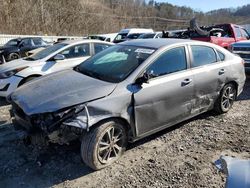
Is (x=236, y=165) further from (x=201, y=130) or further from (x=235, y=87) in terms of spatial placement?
(x=235, y=87)

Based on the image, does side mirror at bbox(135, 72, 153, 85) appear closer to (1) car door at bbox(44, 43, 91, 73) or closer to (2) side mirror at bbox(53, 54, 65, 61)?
(2) side mirror at bbox(53, 54, 65, 61)

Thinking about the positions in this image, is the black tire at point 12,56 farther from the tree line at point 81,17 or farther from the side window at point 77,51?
the tree line at point 81,17

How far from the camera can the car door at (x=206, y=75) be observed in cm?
488

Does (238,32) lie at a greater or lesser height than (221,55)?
lesser

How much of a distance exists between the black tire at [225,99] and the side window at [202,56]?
68 centimetres

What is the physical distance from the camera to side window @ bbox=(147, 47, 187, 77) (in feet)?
14.0

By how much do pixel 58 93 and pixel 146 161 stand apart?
157 cm

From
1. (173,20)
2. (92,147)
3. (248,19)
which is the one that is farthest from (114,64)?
(173,20)

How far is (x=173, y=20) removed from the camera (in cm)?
7219

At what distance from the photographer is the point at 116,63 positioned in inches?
175

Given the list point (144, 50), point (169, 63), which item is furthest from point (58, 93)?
point (169, 63)

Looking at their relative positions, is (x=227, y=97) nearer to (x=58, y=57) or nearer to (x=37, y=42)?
(x=58, y=57)

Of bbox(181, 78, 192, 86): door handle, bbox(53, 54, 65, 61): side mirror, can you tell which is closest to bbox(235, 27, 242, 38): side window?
bbox(53, 54, 65, 61): side mirror

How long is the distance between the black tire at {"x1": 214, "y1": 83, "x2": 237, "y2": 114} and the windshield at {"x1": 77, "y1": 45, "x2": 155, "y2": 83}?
196 cm
